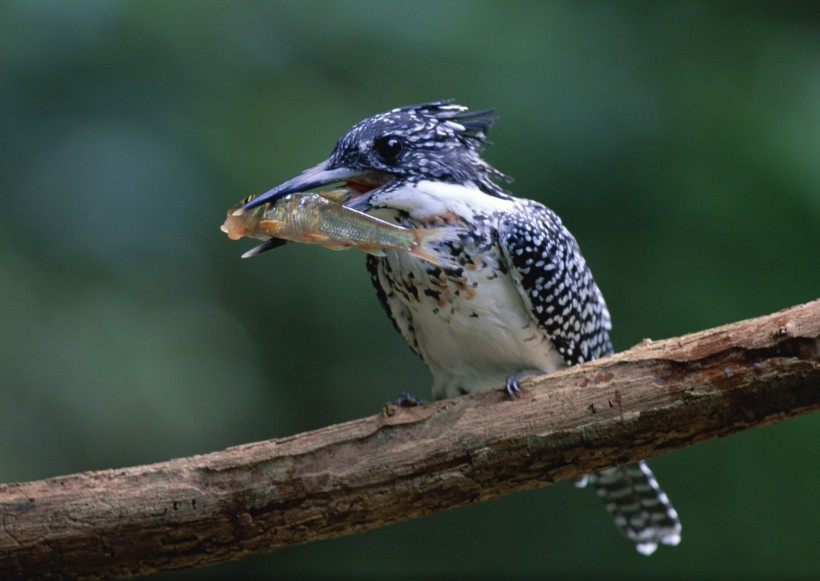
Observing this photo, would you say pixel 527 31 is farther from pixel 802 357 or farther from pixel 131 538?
pixel 131 538

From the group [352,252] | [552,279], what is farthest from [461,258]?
[352,252]

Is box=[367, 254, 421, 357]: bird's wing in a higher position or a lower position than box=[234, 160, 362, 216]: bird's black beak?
lower

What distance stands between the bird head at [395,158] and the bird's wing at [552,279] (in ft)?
0.81

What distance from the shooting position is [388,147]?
113 inches

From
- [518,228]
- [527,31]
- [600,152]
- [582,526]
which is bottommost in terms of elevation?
[582,526]

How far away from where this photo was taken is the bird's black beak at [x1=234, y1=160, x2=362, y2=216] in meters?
2.68

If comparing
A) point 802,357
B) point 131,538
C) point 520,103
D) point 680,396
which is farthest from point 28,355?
point 802,357

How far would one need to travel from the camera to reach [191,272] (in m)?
4.37

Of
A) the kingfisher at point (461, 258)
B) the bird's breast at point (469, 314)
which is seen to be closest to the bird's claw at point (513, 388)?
the kingfisher at point (461, 258)

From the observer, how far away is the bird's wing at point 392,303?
3143 millimetres

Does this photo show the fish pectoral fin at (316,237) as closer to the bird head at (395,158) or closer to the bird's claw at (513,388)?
the bird head at (395,158)

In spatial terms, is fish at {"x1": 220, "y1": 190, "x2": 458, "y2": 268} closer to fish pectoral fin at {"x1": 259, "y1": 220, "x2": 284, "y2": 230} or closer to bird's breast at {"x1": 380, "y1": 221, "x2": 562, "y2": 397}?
fish pectoral fin at {"x1": 259, "y1": 220, "x2": 284, "y2": 230}

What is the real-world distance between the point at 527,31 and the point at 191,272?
215cm

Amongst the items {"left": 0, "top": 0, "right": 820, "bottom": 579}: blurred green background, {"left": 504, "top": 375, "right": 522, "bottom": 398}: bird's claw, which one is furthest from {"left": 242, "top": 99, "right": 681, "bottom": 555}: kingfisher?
{"left": 0, "top": 0, "right": 820, "bottom": 579}: blurred green background
